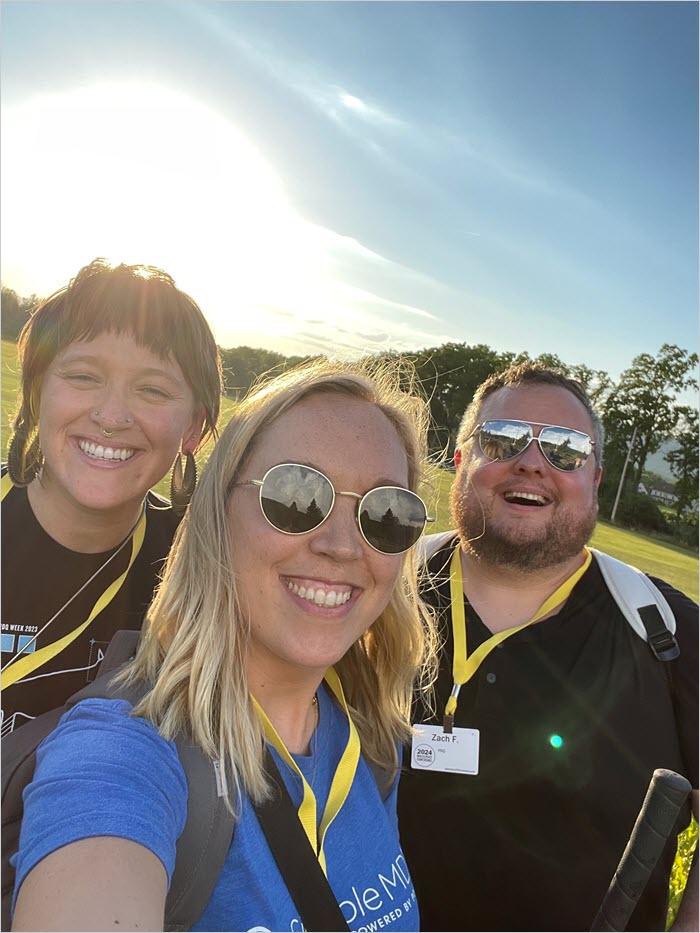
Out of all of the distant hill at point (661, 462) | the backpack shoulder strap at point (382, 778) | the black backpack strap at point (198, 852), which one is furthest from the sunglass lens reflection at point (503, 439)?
the distant hill at point (661, 462)

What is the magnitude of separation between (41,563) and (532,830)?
2680 mm

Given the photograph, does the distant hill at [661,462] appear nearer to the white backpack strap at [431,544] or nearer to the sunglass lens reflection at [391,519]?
the white backpack strap at [431,544]

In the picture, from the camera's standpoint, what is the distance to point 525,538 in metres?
3.45

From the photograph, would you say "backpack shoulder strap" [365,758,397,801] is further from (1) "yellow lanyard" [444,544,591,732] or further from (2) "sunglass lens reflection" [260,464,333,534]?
(2) "sunglass lens reflection" [260,464,333,534]

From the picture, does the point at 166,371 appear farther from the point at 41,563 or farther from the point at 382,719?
the point at 382,719

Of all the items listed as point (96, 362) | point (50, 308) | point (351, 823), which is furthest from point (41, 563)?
point (351, 823)

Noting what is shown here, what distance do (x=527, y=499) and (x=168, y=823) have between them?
8.72ft

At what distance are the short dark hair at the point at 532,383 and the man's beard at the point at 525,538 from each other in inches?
19.7

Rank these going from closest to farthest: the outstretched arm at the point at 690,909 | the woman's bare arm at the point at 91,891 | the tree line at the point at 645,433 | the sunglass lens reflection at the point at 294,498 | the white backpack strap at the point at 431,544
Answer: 1. the woman's bare arm at the point at 91,891
2. the sunglass lens reflection at the point at 294,498
3. the outstretched arm at the point at 690,909
4. the white backpack strap at the point at 431,544
5. the tree line at the point at 645,433

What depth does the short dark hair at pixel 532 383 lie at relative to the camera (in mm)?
3914

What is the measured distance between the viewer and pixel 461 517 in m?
3.70

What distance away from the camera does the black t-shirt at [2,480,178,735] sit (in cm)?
310

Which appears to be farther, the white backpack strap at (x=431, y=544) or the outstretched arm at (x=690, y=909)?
the white backpack strap at (x=431, y=544)

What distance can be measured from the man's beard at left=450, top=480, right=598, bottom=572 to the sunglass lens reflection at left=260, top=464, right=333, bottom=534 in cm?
171
